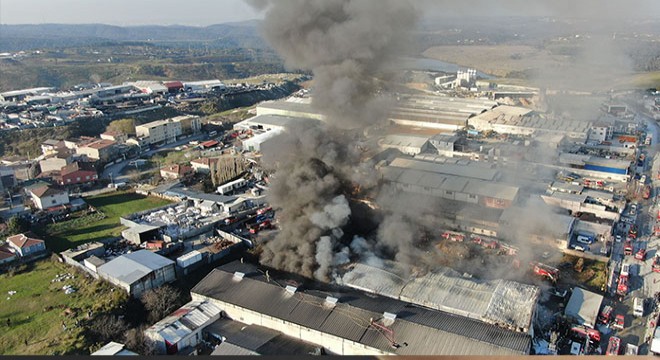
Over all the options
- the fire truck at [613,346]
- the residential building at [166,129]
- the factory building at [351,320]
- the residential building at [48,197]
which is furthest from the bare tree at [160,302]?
the residential building at [166,129]

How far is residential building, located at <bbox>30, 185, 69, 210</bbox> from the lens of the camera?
19.4 metres

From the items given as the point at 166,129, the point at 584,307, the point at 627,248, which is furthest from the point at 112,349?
the point at 166,129

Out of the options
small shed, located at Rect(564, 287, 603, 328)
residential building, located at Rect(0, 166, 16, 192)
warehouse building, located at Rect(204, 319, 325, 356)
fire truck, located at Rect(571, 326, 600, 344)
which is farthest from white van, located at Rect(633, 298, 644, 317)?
residential building, located at Rect(0, 166, 16, 192)

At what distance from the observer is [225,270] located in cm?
1316

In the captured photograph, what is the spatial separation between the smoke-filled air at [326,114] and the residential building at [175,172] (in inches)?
370

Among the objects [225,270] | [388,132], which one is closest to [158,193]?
[225,270]

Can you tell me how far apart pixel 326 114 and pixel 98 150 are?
672 inches

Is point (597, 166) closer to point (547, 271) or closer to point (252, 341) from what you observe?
point (547, 271)

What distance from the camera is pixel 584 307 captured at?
1192 centimetres

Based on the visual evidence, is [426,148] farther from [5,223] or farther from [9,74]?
[9,74]

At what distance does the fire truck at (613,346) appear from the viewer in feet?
34.7

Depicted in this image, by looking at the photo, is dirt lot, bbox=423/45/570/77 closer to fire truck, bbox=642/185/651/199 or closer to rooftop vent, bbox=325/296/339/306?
fire truck, bbox=642/185/651/199

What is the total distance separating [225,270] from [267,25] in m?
7.40

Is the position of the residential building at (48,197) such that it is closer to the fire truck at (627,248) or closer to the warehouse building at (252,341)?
the warehouse building at (252,341)
